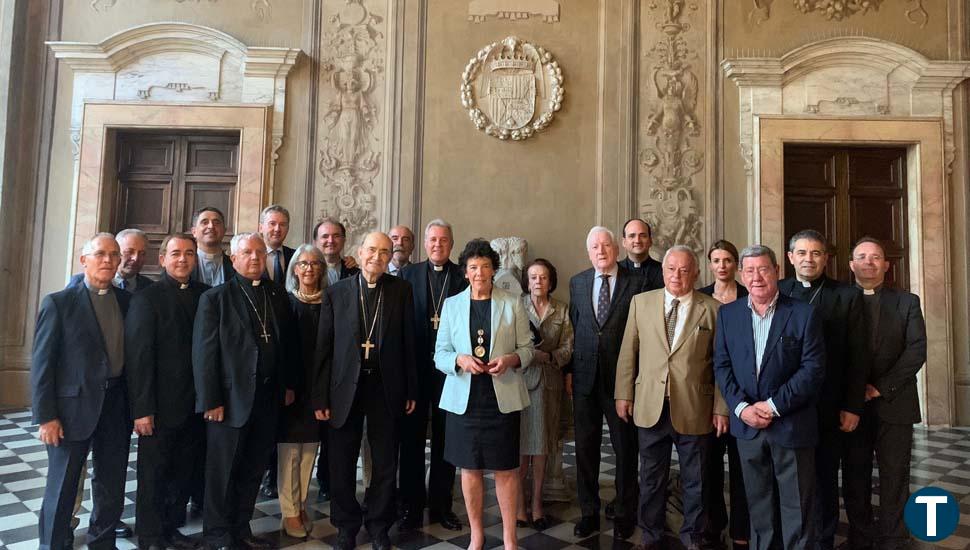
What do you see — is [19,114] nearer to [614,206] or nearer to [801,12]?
[614,206]

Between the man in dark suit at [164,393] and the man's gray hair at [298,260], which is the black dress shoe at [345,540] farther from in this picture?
the man's gray hair at [298,260]

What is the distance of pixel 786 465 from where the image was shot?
2.84 m

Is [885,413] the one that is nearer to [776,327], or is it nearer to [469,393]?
[776,327]

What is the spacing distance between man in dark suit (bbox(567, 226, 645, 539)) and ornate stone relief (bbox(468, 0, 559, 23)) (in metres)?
4.34

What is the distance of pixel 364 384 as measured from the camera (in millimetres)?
3295

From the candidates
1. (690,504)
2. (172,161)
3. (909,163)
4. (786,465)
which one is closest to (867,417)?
(786,465)

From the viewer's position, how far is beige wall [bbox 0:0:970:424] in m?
6.83

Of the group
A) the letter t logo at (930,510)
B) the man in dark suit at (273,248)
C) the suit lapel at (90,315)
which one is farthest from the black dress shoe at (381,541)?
the letter t logo at (930,510)

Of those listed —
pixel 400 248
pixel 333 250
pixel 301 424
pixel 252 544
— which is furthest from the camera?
pixel 400 248

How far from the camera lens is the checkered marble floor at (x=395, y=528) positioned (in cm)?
333

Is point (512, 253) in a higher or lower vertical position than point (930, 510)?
higher

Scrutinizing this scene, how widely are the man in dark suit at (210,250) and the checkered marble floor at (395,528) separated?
1540 millimetres

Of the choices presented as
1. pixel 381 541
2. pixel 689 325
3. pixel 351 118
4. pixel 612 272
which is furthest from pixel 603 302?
pixel 351 118

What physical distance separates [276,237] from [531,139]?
3637 millimetres
